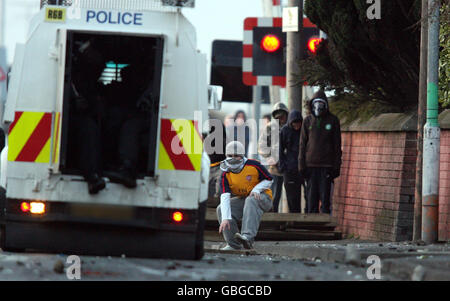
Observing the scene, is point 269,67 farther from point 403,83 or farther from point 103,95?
point 103,95

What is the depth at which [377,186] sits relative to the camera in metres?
16.7

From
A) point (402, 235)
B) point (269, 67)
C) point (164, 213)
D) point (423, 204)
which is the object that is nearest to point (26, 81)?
point (164, 213)

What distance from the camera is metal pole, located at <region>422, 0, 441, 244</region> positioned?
547 inches

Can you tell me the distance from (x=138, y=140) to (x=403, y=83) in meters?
5.90

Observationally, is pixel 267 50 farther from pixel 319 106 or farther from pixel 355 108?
pixel 319 106

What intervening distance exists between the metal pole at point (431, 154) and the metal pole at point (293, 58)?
4.29m

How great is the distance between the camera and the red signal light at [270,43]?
61.3ft

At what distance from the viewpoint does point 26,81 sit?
11.1 m

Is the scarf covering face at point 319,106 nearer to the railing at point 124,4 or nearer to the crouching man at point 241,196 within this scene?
the crouching man at point 241,196

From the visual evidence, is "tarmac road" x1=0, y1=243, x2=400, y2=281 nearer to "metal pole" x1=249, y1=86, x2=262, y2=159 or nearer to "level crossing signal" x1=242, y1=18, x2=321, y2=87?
"level crossing signal" x1=242, y1=18, x2=321, y2=87

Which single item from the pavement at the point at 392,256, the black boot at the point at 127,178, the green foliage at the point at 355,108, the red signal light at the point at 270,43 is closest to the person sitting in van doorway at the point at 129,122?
the black boot at the point at 127,178

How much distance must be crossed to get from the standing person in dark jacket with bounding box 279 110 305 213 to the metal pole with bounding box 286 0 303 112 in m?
0.33

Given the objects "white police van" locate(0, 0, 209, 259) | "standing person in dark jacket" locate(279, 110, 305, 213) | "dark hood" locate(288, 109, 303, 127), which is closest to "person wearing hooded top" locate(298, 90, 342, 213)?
"dark hood" locate(288, 109, 303, 127)
